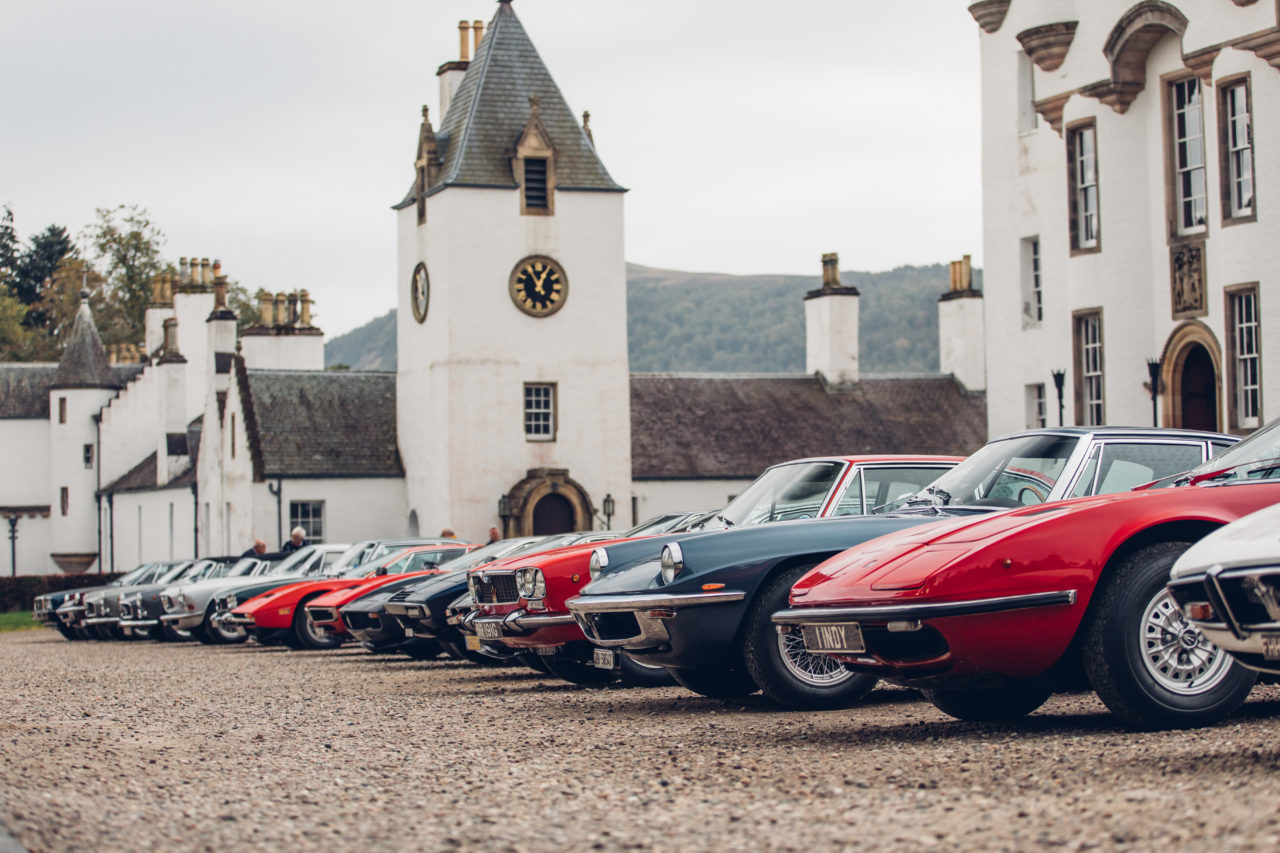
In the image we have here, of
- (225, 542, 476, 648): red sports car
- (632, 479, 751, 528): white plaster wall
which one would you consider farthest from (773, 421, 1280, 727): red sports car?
(632, 479, 751, 528): white plaster wall

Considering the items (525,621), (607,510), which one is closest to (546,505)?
(607,510)

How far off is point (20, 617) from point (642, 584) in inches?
1637

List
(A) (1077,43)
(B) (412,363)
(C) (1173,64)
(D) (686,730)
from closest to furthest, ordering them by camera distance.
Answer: (D) (686,730)
(C) (1173,64)
(A) (1077,43)
(B) (412,363)

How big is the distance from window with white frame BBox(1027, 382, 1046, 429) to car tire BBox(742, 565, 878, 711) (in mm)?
24007

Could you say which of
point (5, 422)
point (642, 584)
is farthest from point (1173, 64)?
point (5, 422)

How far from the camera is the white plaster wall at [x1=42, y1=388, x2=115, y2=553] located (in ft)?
233

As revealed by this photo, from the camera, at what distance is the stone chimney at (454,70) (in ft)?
166

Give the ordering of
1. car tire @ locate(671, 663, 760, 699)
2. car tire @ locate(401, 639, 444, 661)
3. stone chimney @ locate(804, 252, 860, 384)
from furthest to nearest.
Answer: stone chimney @ locate(804, 252, 860, 384) < car tire @ locate(401, 639, 444, 661) < car tire @ locate(671, 663, 760, 699)

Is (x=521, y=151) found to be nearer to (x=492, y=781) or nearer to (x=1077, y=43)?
(x=1077, y=43)

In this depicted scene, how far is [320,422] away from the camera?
163ft

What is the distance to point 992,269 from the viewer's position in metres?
34.8

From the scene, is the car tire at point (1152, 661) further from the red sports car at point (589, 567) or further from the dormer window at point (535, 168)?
the dormer window at point (535, 168)

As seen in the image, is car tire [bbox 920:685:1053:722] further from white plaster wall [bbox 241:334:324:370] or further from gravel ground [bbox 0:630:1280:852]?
white plaster wall [bbox 241:334:324:370]

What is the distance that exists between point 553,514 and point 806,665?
3532cm
